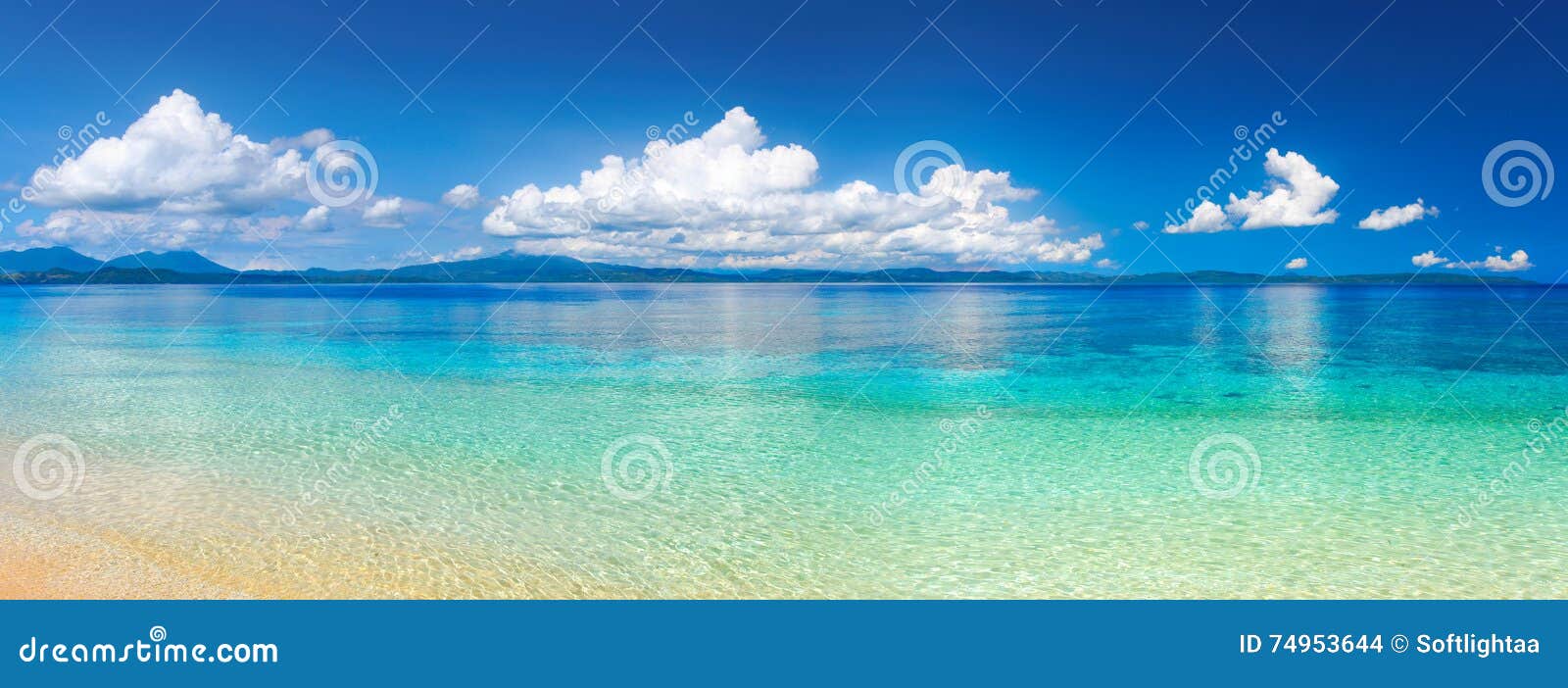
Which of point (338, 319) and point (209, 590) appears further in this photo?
point (338, 319)

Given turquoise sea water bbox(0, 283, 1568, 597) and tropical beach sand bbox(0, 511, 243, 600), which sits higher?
turquoise sea water bbox(0, 283, 1568, 597)

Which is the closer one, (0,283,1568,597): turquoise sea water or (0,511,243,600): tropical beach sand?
(0,511,243,600): tropical beach sand

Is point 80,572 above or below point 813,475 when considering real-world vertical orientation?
below

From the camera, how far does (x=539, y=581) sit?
9.32 metres

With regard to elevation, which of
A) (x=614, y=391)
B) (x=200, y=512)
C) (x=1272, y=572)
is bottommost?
(x=1272, y=572)

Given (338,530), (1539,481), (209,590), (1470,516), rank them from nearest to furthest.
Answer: (209,590) → (338,530) → (1470,516) → (1539,481)

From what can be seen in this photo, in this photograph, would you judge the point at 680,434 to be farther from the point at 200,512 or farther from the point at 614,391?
the point at 200,512

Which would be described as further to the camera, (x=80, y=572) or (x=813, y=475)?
(x=813, y=475)

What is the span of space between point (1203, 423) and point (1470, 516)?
23.5ft

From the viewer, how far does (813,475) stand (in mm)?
13852

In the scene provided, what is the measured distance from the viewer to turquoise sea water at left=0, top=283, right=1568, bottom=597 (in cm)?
962

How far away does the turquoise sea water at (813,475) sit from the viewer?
962cm

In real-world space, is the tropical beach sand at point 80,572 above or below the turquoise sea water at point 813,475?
below

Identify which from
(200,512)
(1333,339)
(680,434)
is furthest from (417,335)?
(1333,339)
